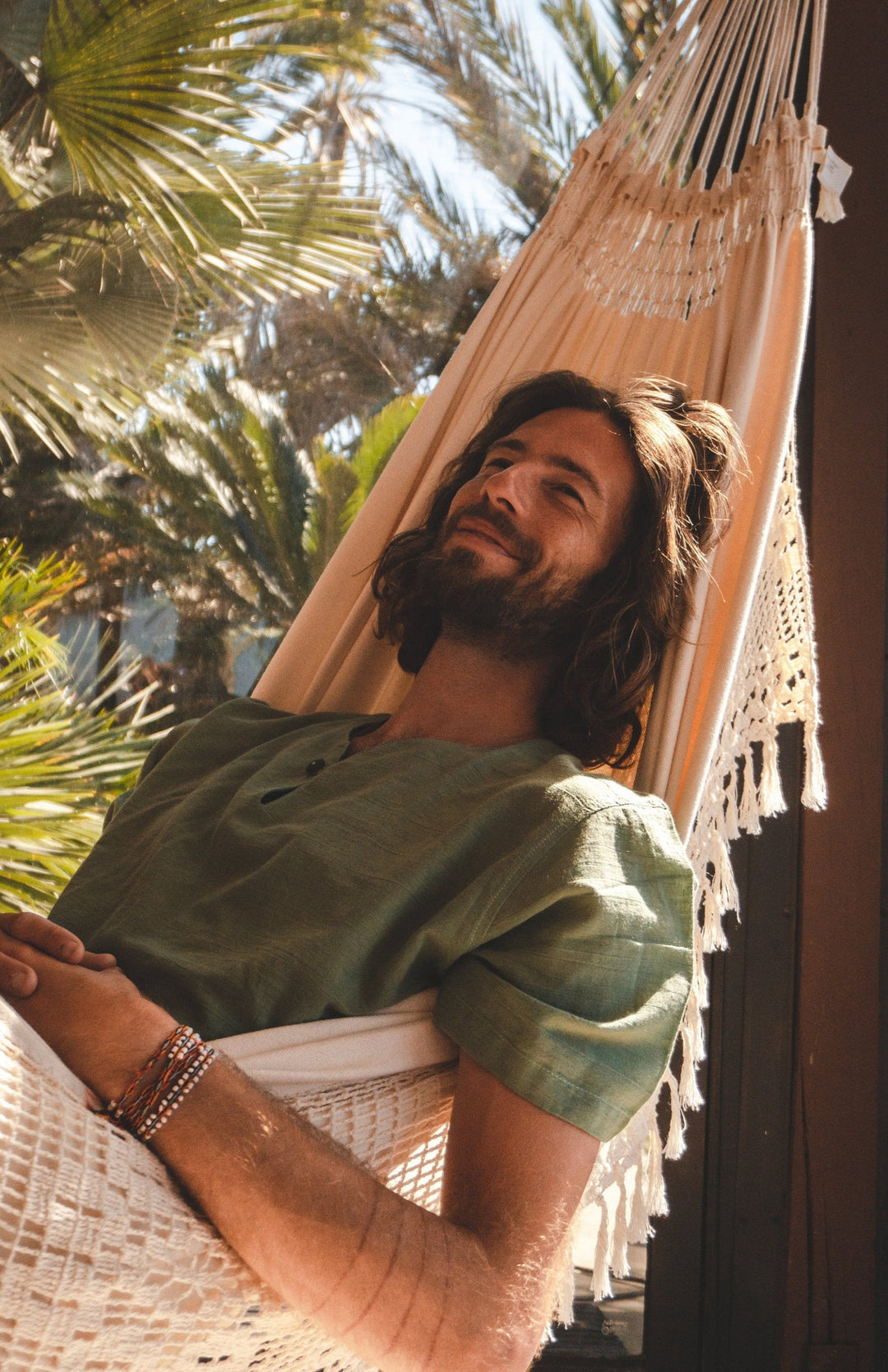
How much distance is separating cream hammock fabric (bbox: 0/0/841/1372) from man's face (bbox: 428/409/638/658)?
14 cm

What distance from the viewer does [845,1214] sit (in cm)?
154

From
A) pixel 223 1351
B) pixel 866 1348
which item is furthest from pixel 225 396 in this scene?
pixel 866 1348

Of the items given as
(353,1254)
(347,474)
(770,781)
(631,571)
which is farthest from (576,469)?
(353,1254)

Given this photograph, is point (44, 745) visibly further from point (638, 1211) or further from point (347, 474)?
point (638, 1211)

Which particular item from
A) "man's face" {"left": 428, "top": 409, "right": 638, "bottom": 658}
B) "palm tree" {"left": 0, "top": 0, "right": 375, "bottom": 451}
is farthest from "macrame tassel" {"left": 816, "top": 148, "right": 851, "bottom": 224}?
"palm tree" {"left": 0, "top": 0, "right": 375, "bottom": 451}

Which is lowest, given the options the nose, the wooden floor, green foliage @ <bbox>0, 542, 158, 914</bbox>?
the wooden floor

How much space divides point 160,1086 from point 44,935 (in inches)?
7.8

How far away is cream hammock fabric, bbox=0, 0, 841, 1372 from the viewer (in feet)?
2.12

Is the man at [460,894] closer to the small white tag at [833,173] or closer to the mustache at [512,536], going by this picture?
the mustache at [512,536]

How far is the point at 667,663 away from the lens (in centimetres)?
123

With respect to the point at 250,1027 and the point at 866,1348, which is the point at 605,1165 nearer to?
the point at 250,1027

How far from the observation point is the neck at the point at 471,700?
122cm

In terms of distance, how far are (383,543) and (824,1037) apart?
0.93 m

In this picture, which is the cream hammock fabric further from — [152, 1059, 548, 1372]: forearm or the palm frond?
the palm frond
